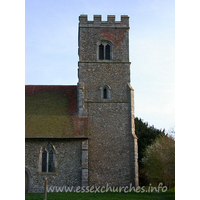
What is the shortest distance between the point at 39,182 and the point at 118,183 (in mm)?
5632

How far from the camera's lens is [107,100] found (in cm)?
2197

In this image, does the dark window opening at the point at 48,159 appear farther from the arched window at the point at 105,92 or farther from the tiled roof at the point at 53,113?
the arched window at the point at 105,92

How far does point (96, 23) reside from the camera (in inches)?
925

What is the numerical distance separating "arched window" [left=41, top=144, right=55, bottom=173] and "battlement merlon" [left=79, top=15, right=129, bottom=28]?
34.4ft

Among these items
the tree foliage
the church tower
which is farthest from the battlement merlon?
the tree foliage

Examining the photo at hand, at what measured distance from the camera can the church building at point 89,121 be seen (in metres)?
19.9

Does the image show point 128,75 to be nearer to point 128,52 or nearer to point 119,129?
point 128,52

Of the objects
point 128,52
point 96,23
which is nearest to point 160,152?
point 128,52

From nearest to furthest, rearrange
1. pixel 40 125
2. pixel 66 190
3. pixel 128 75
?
pixel 66 190, pixel 40 125, pixel 128 75

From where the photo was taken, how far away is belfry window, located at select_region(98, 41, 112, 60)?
910 inches

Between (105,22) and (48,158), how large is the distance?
12.1 metres

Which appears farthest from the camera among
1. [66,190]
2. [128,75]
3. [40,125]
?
[128,75]

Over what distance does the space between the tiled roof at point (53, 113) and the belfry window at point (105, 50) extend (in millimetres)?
3822

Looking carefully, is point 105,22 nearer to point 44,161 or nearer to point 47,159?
point 47,159
